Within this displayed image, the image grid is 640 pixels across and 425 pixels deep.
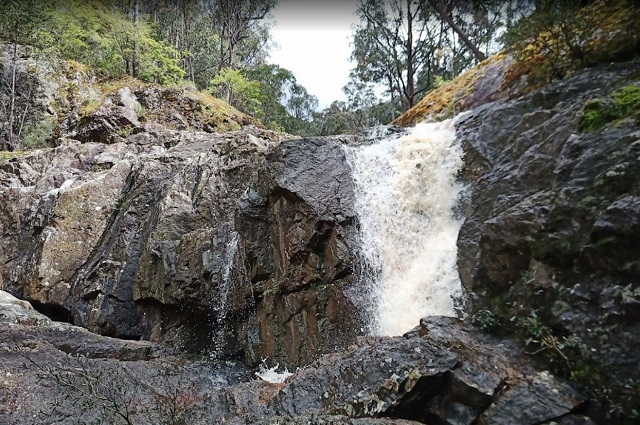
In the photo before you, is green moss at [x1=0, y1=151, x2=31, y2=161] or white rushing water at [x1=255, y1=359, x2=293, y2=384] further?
green moss at [x1=0, y1=151, x2=31, y2=161]

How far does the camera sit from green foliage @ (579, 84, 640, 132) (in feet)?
20.2

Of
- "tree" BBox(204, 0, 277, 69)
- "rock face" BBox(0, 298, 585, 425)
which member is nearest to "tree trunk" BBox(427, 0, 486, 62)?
"rock face" BBox(0, 298, 585, 425)

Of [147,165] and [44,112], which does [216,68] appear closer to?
[44,112]

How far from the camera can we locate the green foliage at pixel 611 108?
20.2 feet

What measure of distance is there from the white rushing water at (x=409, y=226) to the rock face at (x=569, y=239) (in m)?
1.29

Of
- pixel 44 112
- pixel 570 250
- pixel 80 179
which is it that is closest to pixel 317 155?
pixel 570 250

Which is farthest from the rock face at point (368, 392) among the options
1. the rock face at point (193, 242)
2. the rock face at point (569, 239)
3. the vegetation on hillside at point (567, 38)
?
the vegetation on hillside at point (567, 38)

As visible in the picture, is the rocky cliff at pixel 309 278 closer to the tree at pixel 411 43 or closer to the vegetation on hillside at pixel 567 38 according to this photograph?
the vegetation on hillside at pixel 567 38

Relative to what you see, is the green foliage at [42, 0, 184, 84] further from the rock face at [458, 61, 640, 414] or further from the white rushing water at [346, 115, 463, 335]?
the rock face at [458, 61, 640, 414]

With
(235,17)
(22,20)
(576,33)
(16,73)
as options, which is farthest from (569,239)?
(235,17)

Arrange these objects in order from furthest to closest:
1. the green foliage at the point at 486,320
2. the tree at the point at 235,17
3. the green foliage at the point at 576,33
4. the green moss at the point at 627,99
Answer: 1. the tree at the point at 235,17
2. the green foliage at the point at 576,33
3. the green foliage at the point at 486,320
4. the green moss at the point at 627,99

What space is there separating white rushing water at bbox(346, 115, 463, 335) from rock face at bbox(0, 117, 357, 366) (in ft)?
1.87

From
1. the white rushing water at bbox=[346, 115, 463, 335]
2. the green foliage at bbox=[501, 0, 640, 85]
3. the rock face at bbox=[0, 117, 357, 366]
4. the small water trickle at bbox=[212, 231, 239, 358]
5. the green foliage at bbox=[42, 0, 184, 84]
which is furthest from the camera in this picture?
the green foliage at bbox=[42, 0, 184, 84]

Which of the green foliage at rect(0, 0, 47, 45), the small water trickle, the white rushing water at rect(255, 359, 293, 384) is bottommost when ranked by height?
the white rushing water at rect(255, 359, 293, 384)
